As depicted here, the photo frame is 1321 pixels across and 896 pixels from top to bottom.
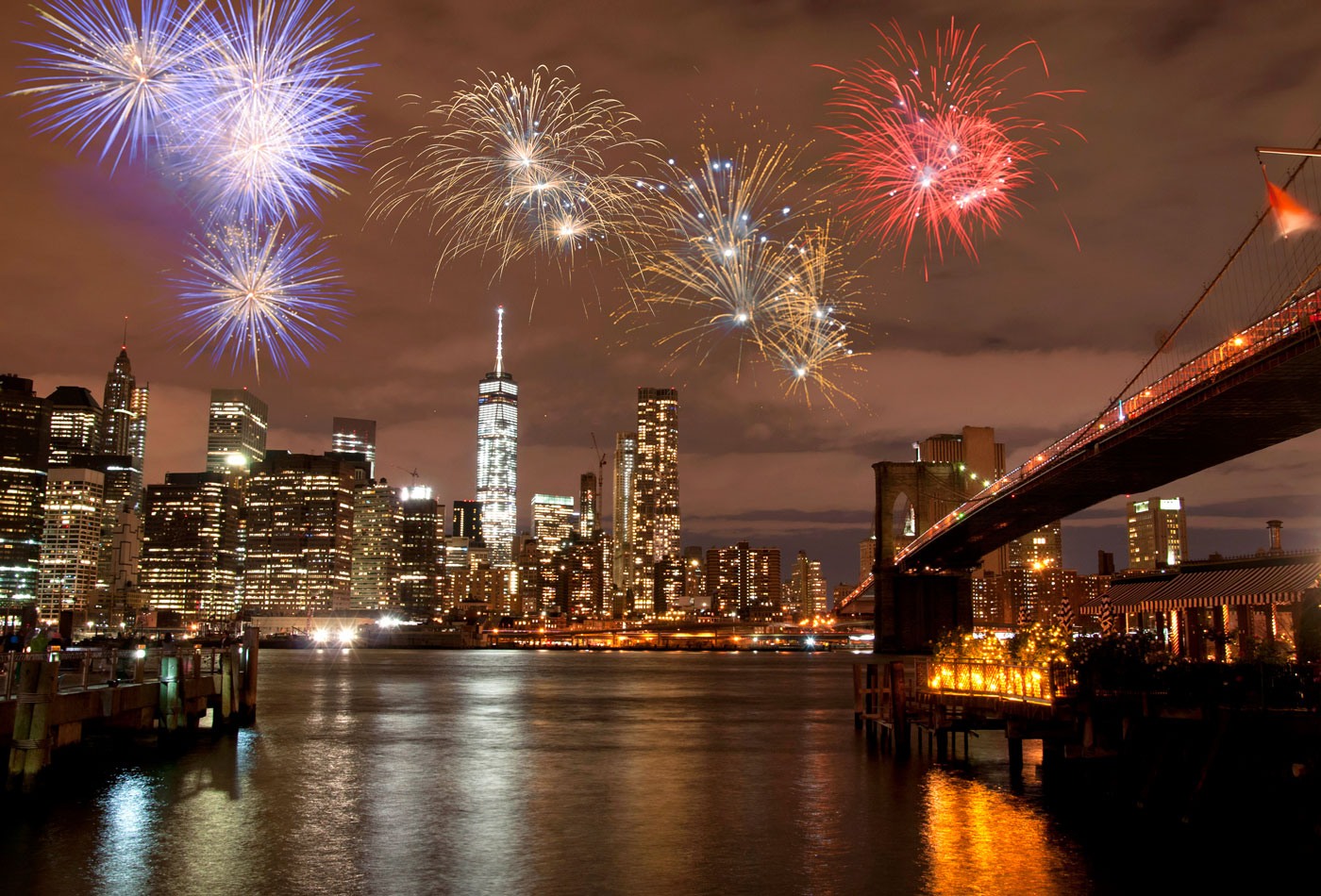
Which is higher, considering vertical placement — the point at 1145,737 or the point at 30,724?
the point at 30,724

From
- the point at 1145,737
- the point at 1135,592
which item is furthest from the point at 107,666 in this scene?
the point at 1135,592

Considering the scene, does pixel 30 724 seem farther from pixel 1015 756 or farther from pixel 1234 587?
pixel 1234 587

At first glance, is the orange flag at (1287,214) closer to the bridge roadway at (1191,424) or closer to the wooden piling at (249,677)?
the bridge roadway at (1191,424)

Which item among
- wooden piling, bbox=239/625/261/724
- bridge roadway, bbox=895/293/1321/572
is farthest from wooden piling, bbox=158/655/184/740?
bridge roadway, bbox=895/293/1321/572

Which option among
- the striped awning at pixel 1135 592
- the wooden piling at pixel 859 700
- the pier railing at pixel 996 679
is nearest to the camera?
the pier railing at pixel 996 679

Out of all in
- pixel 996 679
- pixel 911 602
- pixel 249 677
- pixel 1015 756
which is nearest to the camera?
pixel 1015 756

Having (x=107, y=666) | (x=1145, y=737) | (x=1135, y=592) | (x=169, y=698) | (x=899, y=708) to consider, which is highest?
(x=1135, y=592)

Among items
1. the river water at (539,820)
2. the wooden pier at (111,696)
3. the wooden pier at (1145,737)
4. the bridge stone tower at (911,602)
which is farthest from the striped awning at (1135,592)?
the bridge stone tower at (911,602)
